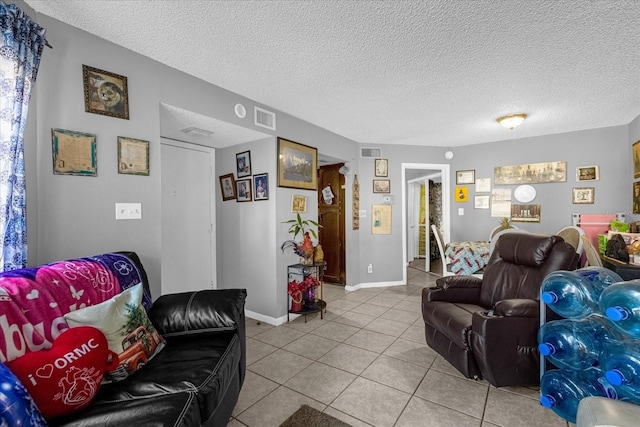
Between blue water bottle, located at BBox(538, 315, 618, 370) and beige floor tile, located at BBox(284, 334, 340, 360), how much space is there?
1686mm

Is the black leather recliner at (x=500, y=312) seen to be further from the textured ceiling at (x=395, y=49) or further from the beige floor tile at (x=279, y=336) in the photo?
the textured ceiling at (x=395, y=49)

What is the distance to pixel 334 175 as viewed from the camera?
507cm

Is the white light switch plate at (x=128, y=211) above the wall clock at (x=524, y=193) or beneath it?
beneath

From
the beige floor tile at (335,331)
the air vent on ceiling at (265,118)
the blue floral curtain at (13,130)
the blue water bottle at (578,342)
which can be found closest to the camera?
the blue floral curtain at (13,130)

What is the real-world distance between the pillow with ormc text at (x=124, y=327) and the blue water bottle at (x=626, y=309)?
89.3 inches

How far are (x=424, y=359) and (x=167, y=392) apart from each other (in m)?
2.08

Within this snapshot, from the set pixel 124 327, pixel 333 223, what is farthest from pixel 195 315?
pixel 333 223

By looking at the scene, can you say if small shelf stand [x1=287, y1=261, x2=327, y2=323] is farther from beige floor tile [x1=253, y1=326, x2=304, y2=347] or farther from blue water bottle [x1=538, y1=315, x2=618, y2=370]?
blue water bottle [x1=538, y1=315, x2=618, y2=370]

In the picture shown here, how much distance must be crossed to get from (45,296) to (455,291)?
2807mm

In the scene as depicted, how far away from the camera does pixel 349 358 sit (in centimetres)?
253

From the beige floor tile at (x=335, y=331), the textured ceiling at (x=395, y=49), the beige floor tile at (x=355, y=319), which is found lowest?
the beige floor tile at (x=355, y=319)

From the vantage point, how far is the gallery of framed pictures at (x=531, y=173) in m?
4.39

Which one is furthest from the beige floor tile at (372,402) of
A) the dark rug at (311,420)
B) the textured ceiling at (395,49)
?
the textured ceiling at (395,49)

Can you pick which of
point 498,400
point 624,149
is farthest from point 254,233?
point 624,149
